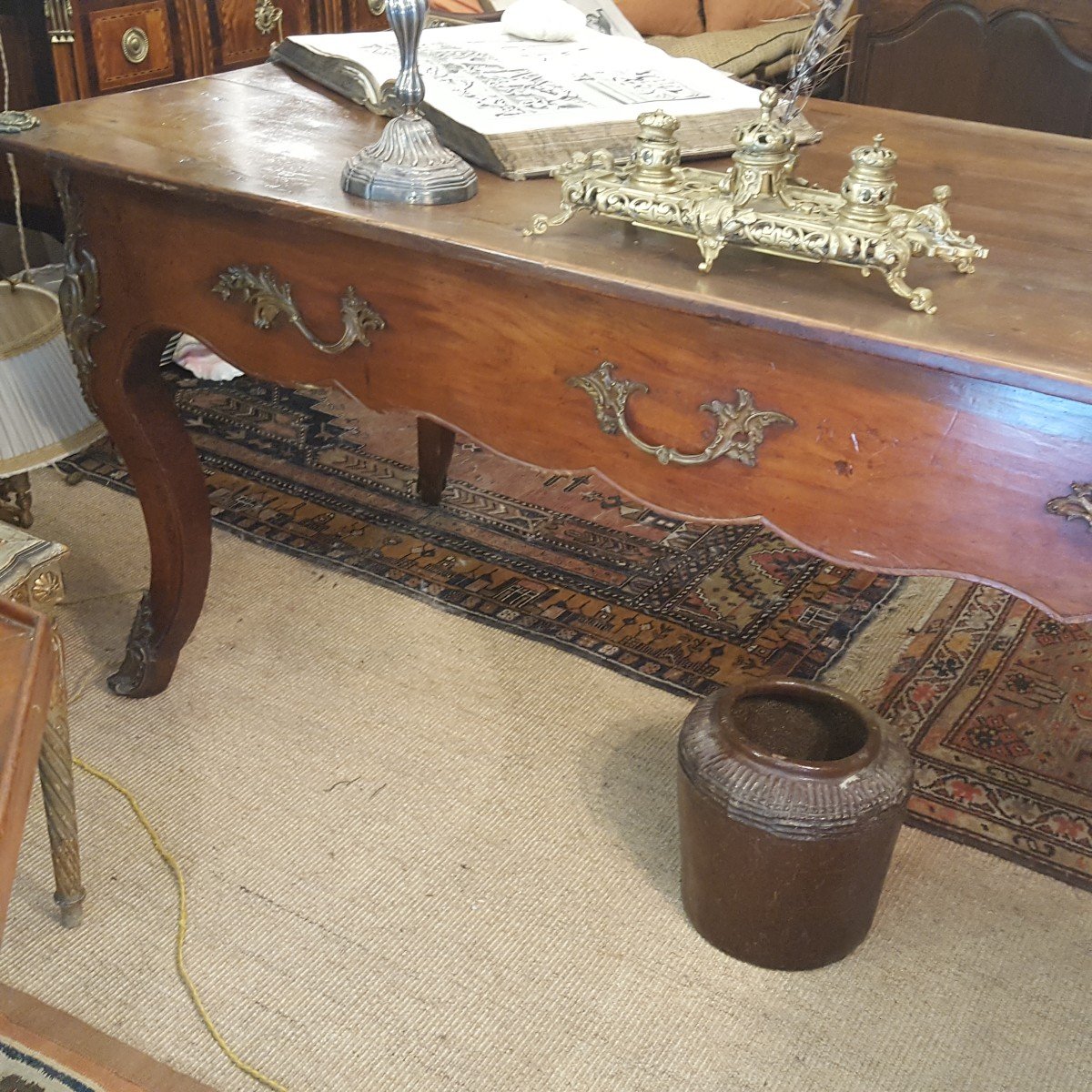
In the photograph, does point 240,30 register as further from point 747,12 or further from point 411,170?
point 411,170

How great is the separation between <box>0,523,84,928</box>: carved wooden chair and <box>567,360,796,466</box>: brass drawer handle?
0.49 meters

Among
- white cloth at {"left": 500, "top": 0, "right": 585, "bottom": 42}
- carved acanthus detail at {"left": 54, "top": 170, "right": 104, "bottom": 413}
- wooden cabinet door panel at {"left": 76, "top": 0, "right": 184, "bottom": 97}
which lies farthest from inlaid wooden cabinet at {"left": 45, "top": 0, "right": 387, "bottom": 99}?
white cloth at {"left": 500, "top": 0, "right": 585, "bottom": 42}

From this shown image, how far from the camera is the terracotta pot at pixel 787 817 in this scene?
119cm

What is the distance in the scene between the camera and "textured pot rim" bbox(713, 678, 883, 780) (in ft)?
3.92

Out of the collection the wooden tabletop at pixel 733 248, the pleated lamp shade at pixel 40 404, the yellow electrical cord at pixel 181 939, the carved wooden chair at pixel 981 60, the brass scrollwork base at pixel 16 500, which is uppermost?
the wooden tabletop at pixel 733 248

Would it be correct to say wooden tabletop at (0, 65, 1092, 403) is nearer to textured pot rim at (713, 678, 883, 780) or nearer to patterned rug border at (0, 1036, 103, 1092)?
textured pot rim at (713, 678, 883, 780)

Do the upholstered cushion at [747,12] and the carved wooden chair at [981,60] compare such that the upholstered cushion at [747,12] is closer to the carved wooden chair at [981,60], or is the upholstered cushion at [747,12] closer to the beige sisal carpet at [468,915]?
the carved wooden chair at [981,60]

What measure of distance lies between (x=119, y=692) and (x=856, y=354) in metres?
1.13

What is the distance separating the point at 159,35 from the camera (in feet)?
8.18

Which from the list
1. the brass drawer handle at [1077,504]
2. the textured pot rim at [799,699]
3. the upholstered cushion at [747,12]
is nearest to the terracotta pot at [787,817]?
the textured pot rim at [799,699]

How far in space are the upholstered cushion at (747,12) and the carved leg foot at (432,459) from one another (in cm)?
160

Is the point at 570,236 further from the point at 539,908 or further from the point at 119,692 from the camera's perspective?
the point at 119,692

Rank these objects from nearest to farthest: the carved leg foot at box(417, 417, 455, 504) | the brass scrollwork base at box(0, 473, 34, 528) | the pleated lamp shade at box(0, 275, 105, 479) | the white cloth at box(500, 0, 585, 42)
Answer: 1. the white cloth at box(500, 0, 585, 42)
2. the pleated lamp shade at box(0, 275, 105, 479)
3. the brass scrollwork base at box(0, 473, 34, 528)
4. the carved leg foot at box(417, 417, 455, 504)

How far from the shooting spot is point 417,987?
1.29 meters
